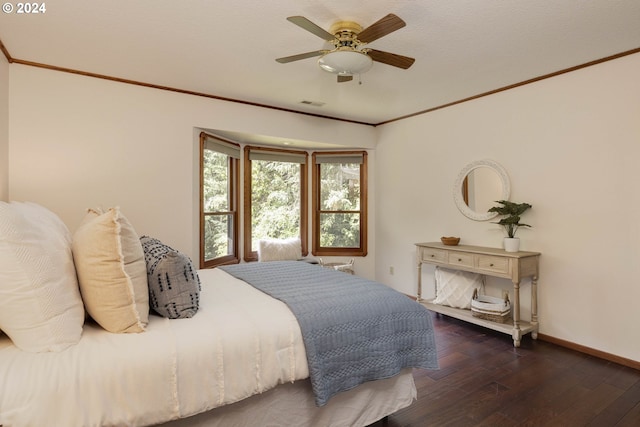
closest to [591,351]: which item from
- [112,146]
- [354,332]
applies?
[354,332]

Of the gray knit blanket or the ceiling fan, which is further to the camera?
the ceiling fan

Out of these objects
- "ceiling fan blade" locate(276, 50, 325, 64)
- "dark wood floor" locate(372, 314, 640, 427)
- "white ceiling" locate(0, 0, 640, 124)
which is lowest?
"dark wood floor" locate(372, 314, 640, 427)

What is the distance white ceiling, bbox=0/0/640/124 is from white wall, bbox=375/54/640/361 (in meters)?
0.25

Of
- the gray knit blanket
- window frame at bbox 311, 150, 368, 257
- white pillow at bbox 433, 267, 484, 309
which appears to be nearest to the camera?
the gray knit blanket

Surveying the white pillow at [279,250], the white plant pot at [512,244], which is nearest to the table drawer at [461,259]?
the white plant pot at [512,244]

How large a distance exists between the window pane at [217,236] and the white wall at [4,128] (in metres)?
1.82

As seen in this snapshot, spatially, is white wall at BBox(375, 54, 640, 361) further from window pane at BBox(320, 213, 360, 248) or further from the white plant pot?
window pane at BBox(320, 213, 360, 248)

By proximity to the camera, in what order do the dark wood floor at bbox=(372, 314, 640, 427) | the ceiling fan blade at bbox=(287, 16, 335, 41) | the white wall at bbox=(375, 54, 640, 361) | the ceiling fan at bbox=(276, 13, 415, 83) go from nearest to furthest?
the ceiling fan blade at bbox=(287, 16, 335, 41)
the dark wood floor at bbox=(372, 314, 640, 427)
the ceiling fan at bbox=(276, 13, 415, 83)
the white wall at bbox=(375, 54, 640, 361)

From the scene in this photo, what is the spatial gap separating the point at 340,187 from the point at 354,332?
143 inches

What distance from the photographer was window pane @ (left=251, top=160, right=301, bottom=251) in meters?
4.80

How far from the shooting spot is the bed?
3.82ft

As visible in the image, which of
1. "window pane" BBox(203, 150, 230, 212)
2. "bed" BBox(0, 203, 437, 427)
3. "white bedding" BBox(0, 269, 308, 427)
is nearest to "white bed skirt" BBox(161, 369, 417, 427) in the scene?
"bed" BBox(0, 203, 437, 427)

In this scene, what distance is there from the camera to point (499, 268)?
329 centimetres

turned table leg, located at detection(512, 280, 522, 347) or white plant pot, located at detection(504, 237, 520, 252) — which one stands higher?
white plant pot, located at detection(504, 237, 520, 252)
